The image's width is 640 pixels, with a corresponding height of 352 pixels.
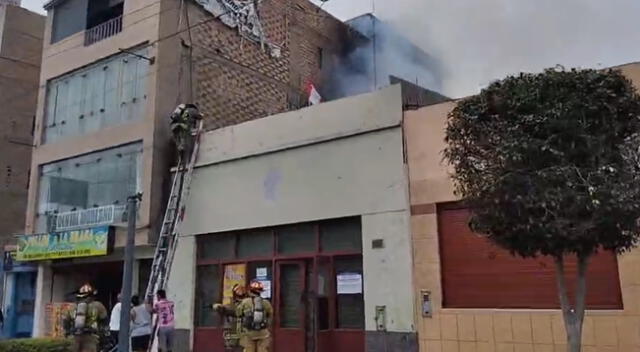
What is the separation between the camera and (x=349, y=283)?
12.7 metres

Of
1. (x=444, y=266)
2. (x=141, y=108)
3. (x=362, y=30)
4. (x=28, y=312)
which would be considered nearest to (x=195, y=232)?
(x=141, y=108)

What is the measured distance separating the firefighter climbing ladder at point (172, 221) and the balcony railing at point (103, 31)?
196 inches

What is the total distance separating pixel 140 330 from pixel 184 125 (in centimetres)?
556

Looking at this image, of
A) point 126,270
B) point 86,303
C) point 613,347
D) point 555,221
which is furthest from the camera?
point 86,303

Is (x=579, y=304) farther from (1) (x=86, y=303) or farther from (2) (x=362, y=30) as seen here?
(2) (x=362, y=30)

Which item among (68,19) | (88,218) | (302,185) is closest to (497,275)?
(302,185)

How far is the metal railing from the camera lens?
670 inches

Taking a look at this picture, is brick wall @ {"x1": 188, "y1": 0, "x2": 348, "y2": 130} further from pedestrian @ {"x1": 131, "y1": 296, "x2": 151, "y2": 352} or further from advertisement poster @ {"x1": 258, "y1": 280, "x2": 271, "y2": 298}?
pedestrian @ {"x1": 131, "y1": 296, "x2": 151, "y2": 352}

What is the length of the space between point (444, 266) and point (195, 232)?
690 centimetres

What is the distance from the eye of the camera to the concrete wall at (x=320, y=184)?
12016 mm

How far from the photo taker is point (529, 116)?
6699mm

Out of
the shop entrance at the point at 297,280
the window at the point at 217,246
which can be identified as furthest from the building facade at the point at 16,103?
the shop entrance at the point at 297,280

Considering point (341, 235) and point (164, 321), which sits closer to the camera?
point (341, 235)

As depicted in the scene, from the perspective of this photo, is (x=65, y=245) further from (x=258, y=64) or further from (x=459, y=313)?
(x=459, y=313)
